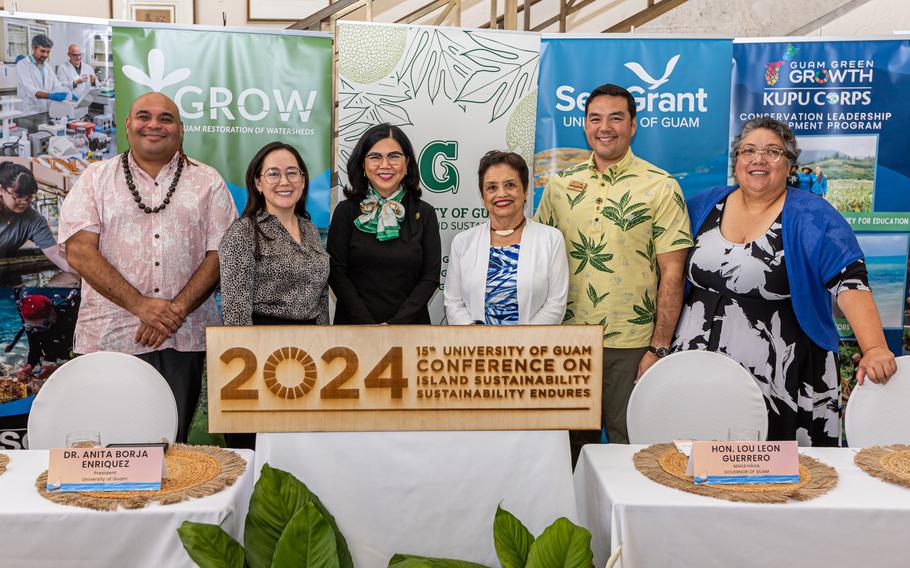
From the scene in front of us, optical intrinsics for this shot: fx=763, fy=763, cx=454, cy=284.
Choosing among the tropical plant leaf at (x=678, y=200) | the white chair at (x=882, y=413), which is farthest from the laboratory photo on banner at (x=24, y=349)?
the white chair at (x=882, y=413)

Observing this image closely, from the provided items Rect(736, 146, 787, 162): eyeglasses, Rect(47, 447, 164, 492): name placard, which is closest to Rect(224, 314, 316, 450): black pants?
Rect(47, 447, 164, 492): name placard

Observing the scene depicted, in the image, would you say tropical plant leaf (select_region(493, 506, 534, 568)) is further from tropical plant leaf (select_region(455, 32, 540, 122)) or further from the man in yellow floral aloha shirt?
tropical plant leaf (select_region(455, 32, 540, 122))

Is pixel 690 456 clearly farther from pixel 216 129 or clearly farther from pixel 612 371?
pixel 216 129

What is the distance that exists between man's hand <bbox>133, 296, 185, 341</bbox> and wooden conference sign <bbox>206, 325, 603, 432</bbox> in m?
1.25

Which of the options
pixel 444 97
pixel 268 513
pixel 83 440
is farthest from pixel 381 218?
pixel 268 513

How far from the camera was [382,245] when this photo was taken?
2.91 meters

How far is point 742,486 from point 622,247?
51.3 inches

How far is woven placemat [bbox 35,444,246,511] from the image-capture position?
164 cm

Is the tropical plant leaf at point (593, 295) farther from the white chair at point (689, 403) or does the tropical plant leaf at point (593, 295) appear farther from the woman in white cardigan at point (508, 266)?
the white chair at point (689, 403)

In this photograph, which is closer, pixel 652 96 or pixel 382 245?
pixel 382 245

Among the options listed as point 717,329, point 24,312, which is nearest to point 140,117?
point 24,312

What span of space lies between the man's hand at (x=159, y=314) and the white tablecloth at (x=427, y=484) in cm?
127

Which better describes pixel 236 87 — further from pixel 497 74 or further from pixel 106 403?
pixel 106 403

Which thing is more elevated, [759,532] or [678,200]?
[678,200]
